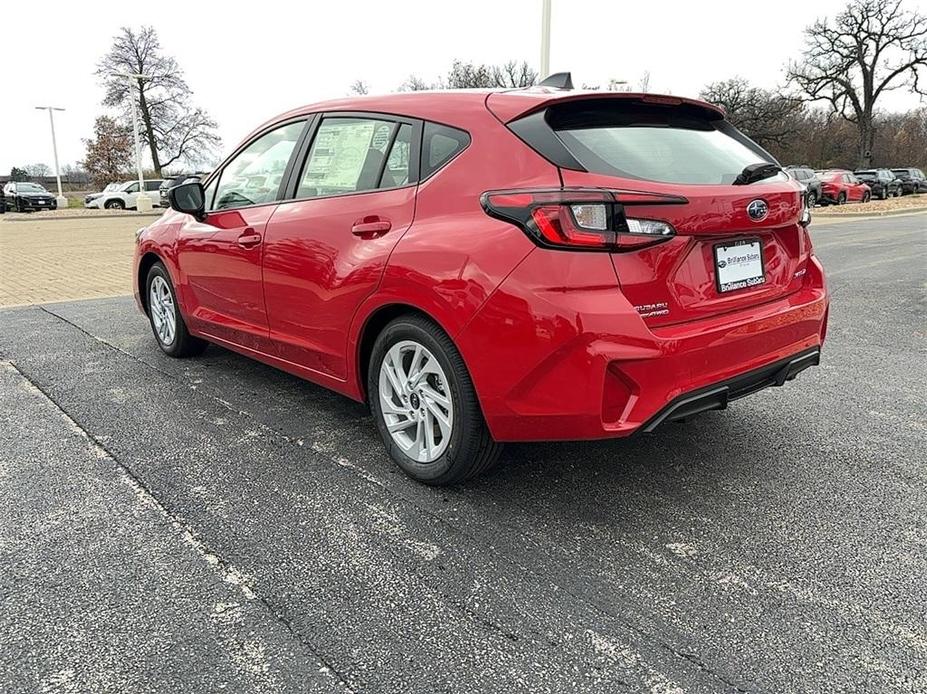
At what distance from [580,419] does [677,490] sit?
2.58 feet

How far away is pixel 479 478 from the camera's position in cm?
322

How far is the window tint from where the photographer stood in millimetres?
3172

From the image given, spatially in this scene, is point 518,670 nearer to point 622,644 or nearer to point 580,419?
point 622,644

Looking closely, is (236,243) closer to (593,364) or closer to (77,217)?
(593,364)

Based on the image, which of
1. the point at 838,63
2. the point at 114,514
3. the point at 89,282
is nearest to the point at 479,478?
the point at 114,514

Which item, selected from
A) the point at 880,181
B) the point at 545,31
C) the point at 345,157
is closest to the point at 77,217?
the point at 545,31

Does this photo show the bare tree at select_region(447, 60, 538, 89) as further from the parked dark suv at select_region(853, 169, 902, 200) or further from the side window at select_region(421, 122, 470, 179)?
the side window at select_region(421, 122, 470, 179)

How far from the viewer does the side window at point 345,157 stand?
3.35m

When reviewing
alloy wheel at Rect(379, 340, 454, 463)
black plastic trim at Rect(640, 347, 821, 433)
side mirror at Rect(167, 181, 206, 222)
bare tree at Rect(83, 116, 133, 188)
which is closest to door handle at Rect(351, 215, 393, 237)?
alloy wheel at Rect(379, 340, 454, 463)

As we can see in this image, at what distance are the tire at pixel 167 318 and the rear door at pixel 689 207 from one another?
3.36 meters

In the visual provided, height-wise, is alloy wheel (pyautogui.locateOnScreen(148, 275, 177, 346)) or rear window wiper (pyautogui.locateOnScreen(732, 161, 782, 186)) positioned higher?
rear window wiper (pyautogui.locateOnScreen(732, 161, 782, 186))

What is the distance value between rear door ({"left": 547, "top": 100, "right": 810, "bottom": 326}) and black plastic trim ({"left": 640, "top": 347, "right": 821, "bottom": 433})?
0.28 m

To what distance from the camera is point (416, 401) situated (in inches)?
125

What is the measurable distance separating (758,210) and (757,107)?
47.2 metres
